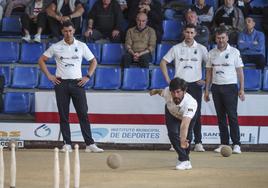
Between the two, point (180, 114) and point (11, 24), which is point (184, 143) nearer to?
point (180, 114)

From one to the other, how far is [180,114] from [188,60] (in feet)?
8.51

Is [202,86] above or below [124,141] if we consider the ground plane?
above

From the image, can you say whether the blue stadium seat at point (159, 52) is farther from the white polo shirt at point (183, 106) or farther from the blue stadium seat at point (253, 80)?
the white polo shirt at point (183, 106)

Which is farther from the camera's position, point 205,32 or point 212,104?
point 205,32

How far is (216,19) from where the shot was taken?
647 inches

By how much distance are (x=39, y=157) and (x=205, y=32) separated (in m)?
→ 4.98

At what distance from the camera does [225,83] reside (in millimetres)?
13352

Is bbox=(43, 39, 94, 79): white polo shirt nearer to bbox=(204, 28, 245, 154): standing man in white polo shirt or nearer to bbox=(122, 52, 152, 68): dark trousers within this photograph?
bbox=(204, 28, 245, 154): standing man in white polo shirt

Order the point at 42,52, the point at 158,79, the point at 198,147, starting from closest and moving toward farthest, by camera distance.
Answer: the point at 198,147, the point at 158,79, the point at 42,52

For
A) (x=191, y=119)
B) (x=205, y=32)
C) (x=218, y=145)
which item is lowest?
(x=218, y=145)

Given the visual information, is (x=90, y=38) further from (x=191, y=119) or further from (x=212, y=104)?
(x=191, y=119)

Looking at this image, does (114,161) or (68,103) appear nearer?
(114,161)

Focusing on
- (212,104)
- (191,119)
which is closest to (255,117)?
(212,104)

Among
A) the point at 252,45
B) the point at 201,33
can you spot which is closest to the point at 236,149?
the point at 252,45
